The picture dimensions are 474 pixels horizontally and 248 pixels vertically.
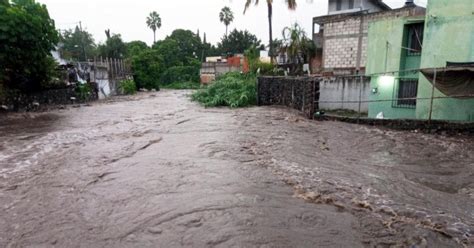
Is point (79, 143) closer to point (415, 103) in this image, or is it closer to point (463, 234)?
point (463, 234)

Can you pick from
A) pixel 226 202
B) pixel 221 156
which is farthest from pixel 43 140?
pixel 226 202

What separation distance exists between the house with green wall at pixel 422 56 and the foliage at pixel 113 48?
123 ft

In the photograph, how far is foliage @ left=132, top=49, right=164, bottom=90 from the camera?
37.3m

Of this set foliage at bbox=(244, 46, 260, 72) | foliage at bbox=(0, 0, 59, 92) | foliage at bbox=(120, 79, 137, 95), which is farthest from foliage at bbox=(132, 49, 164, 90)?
foliage at bbox=(0, 0, 59, 92)

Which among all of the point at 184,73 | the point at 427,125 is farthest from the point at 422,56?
the point at 184,73

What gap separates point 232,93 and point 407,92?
10274 millimetres

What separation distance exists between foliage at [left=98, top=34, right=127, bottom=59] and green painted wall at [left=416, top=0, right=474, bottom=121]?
132 ft

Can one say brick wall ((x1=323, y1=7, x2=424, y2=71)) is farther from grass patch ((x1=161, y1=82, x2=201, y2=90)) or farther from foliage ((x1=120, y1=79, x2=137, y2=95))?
grass patch ((x1=161, y1=82, x2=201, y2=90))

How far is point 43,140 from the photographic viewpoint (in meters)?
11.0

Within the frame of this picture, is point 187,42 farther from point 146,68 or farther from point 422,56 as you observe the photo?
point 422,56

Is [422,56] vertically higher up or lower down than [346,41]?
lower down

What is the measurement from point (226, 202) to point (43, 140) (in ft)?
26.5

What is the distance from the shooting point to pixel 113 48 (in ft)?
153

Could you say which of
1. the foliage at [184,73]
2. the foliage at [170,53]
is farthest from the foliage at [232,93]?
the foliage at [170,53]
